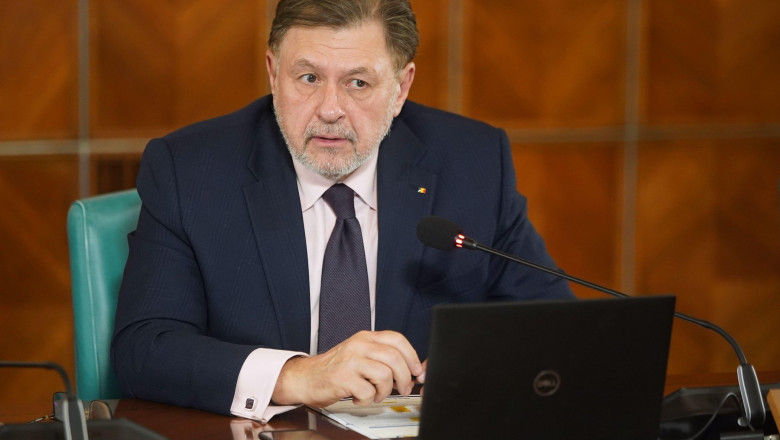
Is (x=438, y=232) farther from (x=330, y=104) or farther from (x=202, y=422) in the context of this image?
(x=202, y=422)

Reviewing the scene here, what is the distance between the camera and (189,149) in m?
2.20

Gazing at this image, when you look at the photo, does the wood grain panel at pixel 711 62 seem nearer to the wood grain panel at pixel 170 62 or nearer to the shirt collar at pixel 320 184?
the wood grain panel at pixel 170 62

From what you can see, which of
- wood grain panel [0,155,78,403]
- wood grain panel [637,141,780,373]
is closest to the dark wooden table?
wood grain panel [0,155,78,403]

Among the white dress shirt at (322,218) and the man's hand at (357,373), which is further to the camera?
the white dress shirt at (322,218)

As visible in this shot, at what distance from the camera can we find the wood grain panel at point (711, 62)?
4145 mm

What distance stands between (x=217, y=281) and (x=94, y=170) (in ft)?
5.99

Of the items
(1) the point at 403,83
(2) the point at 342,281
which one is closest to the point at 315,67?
(1) the point at 403,83

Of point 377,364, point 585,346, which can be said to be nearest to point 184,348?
point 377,364

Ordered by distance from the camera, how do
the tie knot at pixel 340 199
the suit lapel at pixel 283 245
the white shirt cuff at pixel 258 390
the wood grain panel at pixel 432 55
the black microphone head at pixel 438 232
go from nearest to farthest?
the white shirt cuff at pixel 258 390 < the black microphone head at pixel 438 232 < the suit lapel at pixel 283 245 < the tie knot at pixel 340 199 < the wood grain panel at pixel 432 55

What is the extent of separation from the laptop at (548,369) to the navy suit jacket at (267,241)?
0.66 meters

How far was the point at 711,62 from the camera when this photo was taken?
4.20 metres

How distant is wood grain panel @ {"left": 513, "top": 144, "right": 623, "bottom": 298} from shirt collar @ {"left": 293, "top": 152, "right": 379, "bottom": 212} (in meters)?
1.95

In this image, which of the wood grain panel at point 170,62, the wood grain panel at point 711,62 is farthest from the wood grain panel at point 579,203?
the wood grain panel at point 170,62

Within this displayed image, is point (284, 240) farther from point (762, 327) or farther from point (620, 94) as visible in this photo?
point (762, 327)
